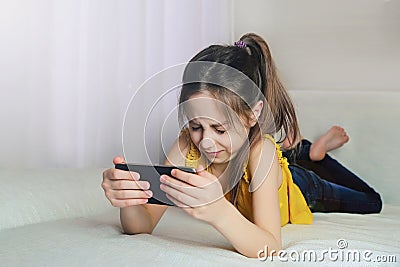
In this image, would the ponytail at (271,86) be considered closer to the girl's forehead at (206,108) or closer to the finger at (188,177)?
the girl's forehead at (206,108)

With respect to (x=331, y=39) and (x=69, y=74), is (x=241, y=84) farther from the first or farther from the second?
(x=331, y=39)

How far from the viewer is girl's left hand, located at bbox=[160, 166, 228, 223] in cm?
99

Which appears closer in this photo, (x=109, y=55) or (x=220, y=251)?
(x=220, y=251)

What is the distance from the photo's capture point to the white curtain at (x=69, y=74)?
1.60m

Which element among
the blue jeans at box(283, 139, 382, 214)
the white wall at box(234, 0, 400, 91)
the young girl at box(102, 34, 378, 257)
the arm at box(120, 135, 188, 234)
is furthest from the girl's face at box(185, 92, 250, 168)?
the white wall at box(234, 0, 400, 91)

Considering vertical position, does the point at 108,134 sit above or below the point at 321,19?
below

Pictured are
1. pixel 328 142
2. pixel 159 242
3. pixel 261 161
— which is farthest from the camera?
pixel 328 142

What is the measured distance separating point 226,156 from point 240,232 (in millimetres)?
167

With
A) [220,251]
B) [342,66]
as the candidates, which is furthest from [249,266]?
[342,66]

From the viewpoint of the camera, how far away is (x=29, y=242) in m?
1.08

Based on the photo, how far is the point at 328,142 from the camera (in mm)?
1877

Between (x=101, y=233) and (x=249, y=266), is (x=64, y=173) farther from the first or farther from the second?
(x=249, y=266)

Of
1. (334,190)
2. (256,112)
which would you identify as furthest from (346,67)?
(256,112)

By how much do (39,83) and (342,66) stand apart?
0.98 m
